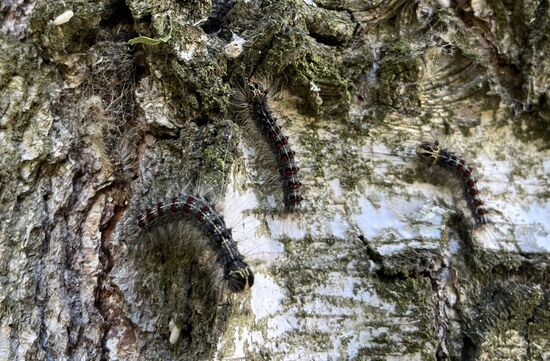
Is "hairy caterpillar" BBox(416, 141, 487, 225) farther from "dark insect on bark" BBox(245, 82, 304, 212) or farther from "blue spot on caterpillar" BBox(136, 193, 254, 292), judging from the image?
"blue spot on caterpillar" BBox(136, 193, 254, 292)

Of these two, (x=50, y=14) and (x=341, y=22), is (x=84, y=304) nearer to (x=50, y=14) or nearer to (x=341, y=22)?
(x=50, y=14)

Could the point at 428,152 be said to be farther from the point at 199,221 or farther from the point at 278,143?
the point at 199,221

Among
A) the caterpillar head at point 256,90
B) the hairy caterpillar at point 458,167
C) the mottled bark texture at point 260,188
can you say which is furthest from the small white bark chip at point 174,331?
the hairy caterpillar at point 458,167

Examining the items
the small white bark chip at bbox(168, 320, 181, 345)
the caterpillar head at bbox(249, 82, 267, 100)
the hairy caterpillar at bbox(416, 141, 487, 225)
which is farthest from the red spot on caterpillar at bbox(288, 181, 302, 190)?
the small white bark chip at bbox(168, 320, 181, 345)

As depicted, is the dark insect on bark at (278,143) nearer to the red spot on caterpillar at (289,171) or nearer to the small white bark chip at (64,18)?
the red spot on caterpillar at (289,171)

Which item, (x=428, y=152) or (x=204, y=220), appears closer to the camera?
(x=204, y=220)

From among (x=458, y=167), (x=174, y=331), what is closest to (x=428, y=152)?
(x=458, y=167)
